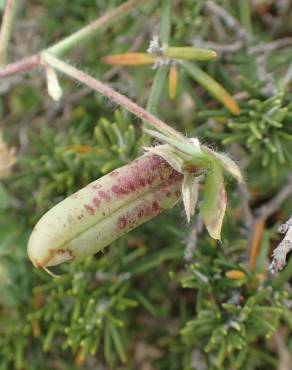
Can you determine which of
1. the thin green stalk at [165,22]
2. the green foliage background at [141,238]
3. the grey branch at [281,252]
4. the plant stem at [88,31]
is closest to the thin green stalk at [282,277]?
the green foliage background at [141,238]

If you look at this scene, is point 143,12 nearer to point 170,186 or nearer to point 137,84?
point 137,84

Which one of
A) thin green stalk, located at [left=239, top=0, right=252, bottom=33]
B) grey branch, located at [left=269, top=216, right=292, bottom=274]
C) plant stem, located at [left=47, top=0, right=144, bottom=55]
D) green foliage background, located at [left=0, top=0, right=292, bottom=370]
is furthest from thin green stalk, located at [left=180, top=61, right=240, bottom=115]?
grey branch, located at [left=269, top=216, right=292, bottom=274]

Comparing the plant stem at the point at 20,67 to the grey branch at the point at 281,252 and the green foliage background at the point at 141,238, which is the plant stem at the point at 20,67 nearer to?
the green foliage background at the point at 141,238

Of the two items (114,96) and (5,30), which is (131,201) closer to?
(114,96)

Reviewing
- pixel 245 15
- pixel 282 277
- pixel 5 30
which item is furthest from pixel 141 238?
pixel 245 15

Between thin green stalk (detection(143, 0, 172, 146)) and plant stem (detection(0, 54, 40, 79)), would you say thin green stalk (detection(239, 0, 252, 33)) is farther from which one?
plant stem (detection(0, 54, 40, 79))

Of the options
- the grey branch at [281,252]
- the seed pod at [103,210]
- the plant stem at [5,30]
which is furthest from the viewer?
the plant stem at [5,30]
